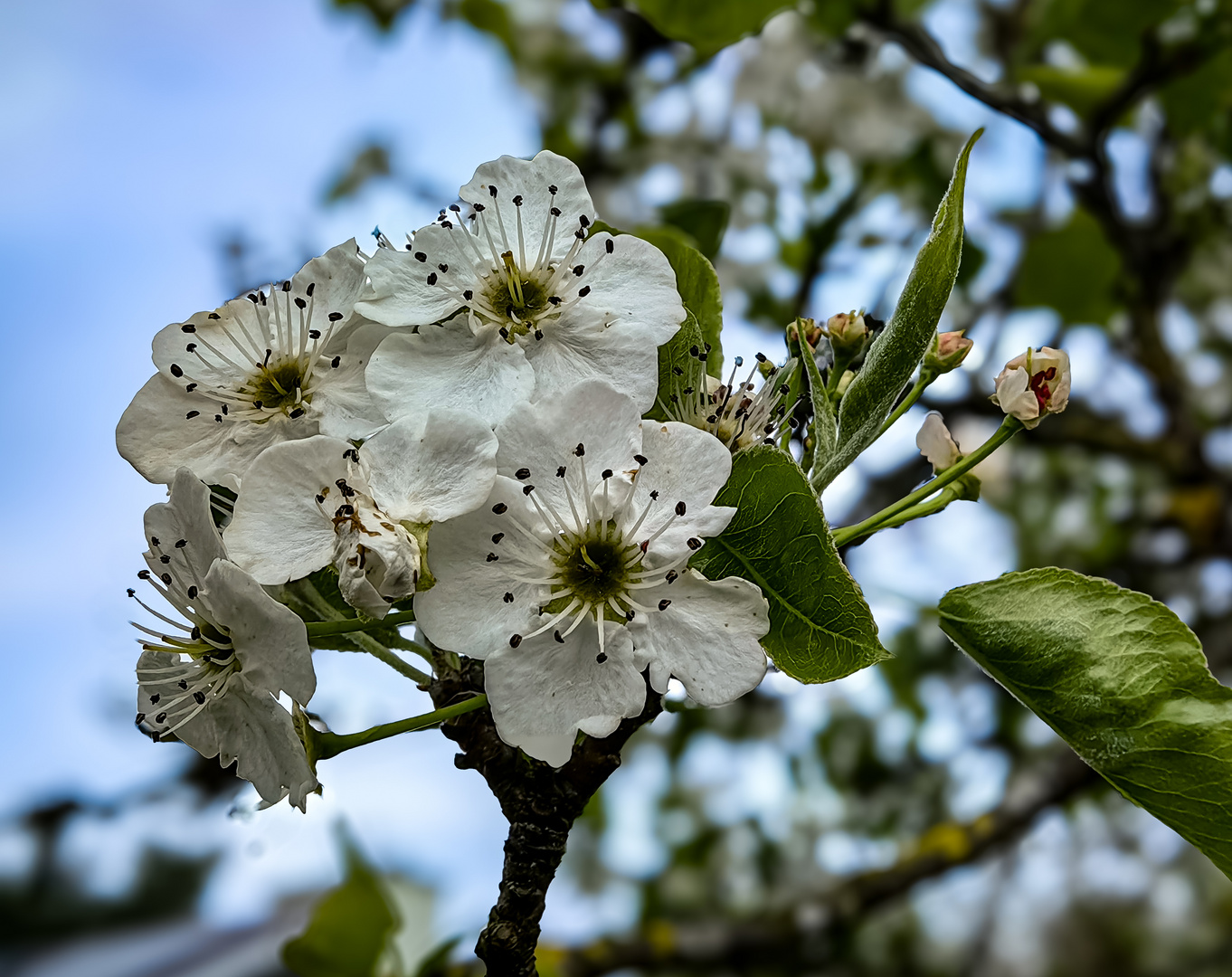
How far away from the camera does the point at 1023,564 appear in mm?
2908

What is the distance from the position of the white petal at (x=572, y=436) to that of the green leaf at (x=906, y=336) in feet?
0.48

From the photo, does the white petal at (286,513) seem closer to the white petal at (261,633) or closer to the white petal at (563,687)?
the white petal at (261,633)

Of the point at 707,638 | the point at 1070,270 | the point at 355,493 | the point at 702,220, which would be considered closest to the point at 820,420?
the point at 707,638

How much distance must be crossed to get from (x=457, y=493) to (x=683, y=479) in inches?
5.1

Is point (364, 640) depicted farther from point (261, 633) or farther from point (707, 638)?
point (707, 638)

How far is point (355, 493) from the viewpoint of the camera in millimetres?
630

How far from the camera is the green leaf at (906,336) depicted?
2.19 ft

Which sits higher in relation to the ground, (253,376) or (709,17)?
(709,17)

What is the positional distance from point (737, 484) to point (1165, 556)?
7.36 feet

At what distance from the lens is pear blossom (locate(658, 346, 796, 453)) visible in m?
0.74

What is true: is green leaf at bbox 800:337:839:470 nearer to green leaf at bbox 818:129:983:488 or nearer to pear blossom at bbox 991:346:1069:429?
green leaf at bbox 818:129:983:488

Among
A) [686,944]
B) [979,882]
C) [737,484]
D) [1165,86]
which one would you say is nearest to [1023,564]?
[979,882]

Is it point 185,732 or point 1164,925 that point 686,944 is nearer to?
point 185,732

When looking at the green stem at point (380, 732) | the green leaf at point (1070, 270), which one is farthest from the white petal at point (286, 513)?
the green leaf at point (1070, 270)
